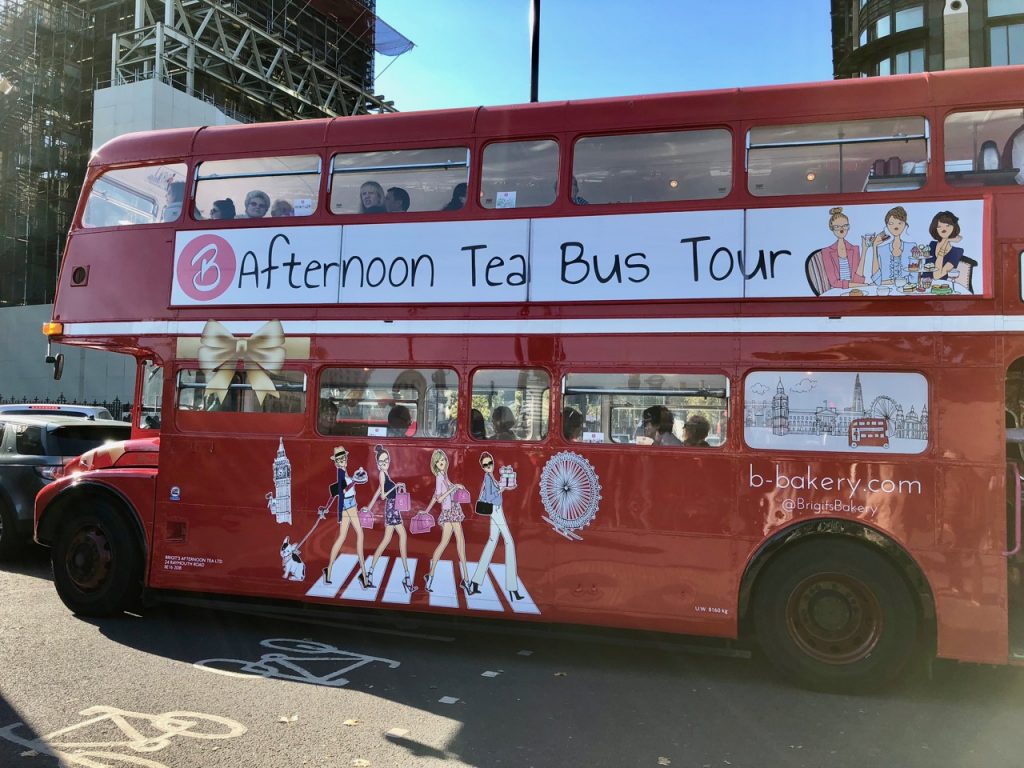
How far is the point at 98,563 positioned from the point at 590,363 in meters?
4.86

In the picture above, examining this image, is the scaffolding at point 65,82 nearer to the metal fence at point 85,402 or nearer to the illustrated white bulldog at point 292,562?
the metal fence at point 85,402

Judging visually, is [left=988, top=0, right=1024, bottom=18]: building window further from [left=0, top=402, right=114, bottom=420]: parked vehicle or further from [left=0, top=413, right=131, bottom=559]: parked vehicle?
[left=0, top=402, right=114, bottom=420]: parked vehicle

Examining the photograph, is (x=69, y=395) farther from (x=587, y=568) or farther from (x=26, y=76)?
(x=587, y=568)

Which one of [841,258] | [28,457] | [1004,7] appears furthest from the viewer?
[1004,7]

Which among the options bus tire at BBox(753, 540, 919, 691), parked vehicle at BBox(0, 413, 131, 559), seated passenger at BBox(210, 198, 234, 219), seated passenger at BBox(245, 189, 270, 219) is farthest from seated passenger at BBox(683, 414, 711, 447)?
parked vehicle at BBox(0, 413, 131, 559)

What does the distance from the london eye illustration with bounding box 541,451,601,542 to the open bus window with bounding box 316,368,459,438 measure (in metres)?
0.90

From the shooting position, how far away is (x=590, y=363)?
557cm

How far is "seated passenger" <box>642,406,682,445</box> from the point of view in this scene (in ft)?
17.8

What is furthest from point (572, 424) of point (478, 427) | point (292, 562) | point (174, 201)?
point (174, 201)

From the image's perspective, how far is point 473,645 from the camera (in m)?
6.14


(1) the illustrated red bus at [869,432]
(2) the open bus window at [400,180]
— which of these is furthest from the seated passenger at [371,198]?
(1) the illustrated red bus at [869,432]

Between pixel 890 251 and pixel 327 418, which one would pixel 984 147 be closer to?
pixel 890 251

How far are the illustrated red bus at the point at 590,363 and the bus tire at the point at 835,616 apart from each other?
0.02m

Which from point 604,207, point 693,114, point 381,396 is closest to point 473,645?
point 381,396
